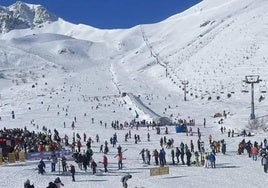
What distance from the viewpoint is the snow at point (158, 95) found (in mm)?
26109

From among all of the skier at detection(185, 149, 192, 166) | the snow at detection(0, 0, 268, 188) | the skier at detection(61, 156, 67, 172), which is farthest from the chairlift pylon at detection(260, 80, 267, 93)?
the skier at detection(61, 156, 67, 172)

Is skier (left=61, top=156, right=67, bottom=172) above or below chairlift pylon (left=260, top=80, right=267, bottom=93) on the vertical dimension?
below

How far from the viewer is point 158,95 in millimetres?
81000

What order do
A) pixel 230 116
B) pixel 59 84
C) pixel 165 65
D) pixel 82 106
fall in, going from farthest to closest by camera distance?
pixel 165 65 < pixel 59 84 < pixel 82 106 < pixel 230 116

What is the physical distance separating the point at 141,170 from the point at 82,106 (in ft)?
132

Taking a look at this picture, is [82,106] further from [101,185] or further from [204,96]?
[101,185]

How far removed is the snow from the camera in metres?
26.1

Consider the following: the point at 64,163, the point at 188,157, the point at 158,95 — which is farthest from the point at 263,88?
the point at 64,163

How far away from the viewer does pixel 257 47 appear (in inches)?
4087

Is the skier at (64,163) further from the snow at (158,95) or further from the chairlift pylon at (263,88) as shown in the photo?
the chairlift pylon at (263,88)

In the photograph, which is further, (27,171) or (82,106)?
(82,106)

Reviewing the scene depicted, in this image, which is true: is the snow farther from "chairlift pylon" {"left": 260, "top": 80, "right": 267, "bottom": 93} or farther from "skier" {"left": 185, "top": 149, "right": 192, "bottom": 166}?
"skier" {"left": 185, "top": 149, "right": 192, "bottom": 166}

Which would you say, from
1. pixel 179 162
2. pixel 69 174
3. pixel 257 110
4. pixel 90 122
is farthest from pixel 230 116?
pixel 69 174

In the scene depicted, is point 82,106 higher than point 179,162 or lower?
higher
